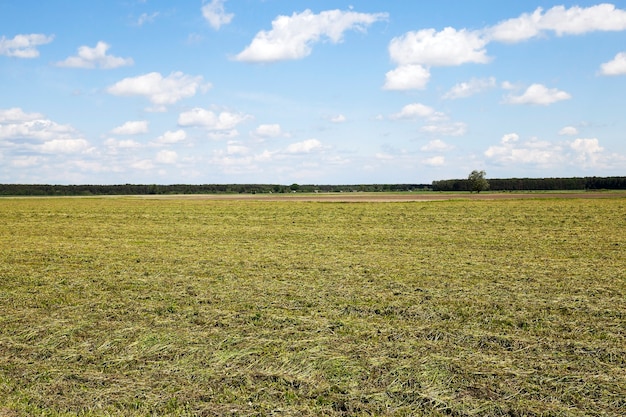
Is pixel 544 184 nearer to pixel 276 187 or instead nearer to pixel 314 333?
pixel 276 187

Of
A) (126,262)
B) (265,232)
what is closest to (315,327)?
(126,262)

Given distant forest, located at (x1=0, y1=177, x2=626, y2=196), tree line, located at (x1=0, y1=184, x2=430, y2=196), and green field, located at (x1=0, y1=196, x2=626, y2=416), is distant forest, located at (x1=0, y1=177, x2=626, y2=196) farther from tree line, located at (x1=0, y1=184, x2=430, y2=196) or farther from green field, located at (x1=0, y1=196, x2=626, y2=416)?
green field, located at (x1=0, y1=196, x2=626, y2=416)

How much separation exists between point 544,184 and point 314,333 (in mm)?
104837

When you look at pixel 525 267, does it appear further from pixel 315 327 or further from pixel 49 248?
pixel 49 248

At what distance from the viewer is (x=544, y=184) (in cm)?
10044

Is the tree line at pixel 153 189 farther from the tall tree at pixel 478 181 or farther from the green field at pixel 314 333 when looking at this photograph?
the green field at pixel 314 333

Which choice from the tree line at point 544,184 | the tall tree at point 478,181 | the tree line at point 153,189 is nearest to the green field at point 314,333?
the tall tree at point 478,181

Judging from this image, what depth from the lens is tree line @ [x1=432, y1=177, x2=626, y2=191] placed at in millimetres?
93312

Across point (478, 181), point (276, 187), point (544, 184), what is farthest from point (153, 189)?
point (544, 184)

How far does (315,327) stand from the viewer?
704 cm

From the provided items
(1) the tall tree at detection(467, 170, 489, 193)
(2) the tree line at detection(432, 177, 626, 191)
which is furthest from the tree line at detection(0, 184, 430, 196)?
(1) the tall tree at detection(467, 170, 489, 193)

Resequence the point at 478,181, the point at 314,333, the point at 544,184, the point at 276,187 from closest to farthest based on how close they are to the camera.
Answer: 1. the point at 314,333
2. the point at 478,181
3. the point at 544,184
4. the point at 276,187

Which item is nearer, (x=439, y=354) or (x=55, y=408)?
(x=55, y=408)

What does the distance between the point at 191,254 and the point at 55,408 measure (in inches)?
408
